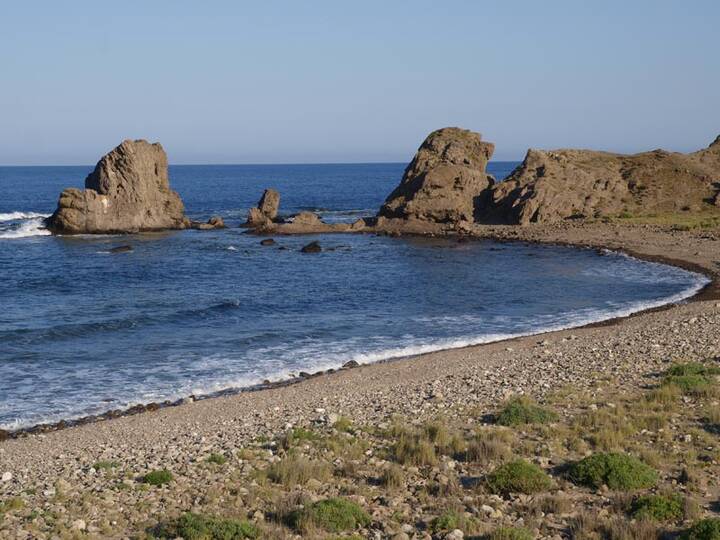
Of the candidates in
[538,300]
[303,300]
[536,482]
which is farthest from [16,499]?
[538,300]

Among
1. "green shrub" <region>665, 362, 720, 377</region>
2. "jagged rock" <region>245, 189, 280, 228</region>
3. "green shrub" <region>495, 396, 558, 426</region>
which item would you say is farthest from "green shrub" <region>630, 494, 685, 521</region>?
"jagged rock" <region>245, 189, 280, 228</region>

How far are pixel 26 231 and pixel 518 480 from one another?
256 ft

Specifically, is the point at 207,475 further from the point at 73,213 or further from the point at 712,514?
the point at 73,213

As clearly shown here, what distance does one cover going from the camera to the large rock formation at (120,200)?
83.0 meters

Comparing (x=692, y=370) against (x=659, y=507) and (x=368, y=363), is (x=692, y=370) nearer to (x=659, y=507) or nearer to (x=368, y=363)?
(x=659, y=507)

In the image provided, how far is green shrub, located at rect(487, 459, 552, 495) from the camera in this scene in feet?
51.9

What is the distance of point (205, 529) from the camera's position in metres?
13.9

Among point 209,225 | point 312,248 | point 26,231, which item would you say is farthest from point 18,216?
point 312,248

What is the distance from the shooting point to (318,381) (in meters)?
28.8

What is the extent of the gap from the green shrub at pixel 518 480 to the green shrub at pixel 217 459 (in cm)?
595

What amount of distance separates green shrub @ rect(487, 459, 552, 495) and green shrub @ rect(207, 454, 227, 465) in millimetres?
5950

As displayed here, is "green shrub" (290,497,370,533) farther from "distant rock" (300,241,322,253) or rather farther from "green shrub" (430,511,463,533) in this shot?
"distant rock" (300,241,322,253)

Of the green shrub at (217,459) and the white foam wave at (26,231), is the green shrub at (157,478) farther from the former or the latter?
the white foam wave at (26,231)

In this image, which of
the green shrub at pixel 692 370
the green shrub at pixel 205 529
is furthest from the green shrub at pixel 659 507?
the green shrub at pixel 692 370
